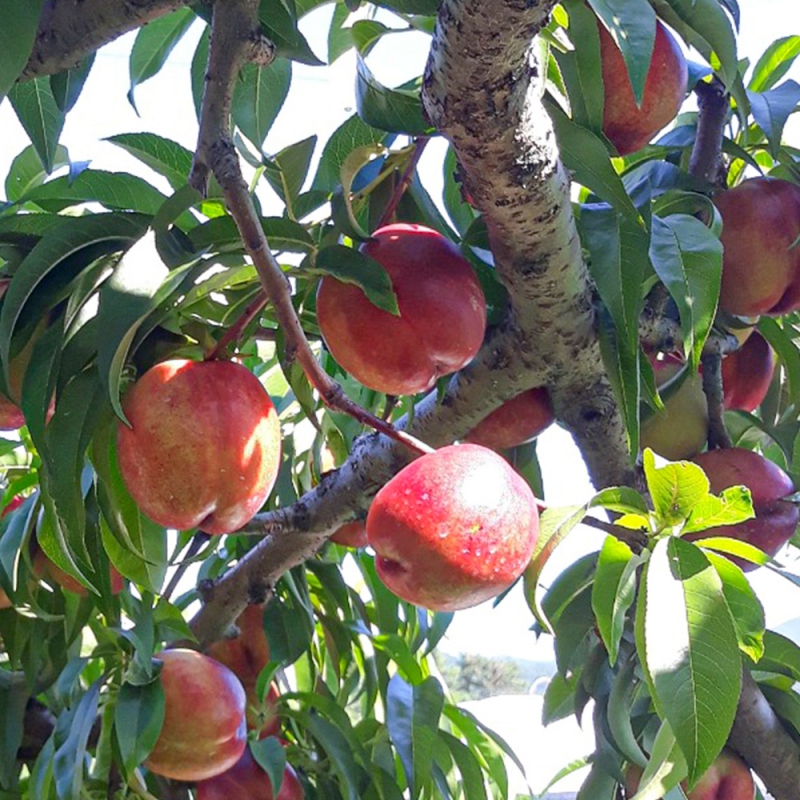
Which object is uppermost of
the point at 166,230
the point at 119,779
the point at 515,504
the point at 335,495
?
the point at 166,230

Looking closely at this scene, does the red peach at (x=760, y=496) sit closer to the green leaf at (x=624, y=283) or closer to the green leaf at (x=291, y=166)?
the green leaf at (x=624, y=283)

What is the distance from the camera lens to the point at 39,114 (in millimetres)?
765

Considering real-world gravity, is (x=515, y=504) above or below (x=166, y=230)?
below

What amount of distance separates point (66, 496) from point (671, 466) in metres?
0.30

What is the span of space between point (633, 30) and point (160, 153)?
0.33 metres

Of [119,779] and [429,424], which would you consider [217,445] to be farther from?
[119,779]

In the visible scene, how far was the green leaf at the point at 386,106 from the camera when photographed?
1.95 ft

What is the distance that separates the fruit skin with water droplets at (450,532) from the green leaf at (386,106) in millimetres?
194

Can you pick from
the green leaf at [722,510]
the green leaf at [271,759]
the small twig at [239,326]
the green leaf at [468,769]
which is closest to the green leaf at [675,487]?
the green leaf at [722,510]

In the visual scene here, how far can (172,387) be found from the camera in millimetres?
555

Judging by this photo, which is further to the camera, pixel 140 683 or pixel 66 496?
pixel 140 683

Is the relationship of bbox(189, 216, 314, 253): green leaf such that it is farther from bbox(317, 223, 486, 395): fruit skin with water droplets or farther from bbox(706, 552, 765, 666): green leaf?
bbox(706, 552, 765, 666): green leaf

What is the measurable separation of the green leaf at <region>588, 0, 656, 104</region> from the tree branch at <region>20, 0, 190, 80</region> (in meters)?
0.22

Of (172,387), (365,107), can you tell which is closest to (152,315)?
(172,387)
